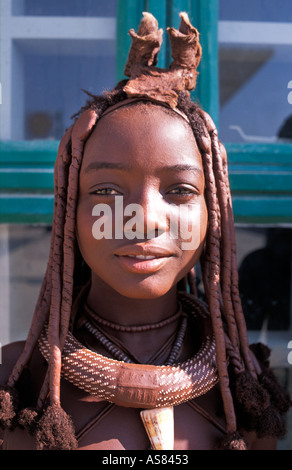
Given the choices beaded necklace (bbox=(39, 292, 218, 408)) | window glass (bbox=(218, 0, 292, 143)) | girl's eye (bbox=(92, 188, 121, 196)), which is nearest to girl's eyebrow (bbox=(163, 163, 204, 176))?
girl's eye (bbox=(92, 188, 121, 196))

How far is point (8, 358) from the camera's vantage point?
51.6 inches

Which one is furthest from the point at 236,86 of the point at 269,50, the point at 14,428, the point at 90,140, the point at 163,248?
the point at 14,428

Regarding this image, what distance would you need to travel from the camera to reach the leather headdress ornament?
1.23m

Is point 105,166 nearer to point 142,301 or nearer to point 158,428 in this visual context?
point 142,301

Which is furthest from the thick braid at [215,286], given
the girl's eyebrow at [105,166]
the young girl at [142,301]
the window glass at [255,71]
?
the window glass at [255,71]

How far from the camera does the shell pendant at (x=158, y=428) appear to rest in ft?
3.71

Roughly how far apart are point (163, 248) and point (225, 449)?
514 millimetres

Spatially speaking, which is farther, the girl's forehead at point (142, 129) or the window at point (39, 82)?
the window at point (39, 82)

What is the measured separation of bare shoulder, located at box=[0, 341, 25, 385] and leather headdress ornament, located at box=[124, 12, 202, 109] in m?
0.76

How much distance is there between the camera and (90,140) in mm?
1233

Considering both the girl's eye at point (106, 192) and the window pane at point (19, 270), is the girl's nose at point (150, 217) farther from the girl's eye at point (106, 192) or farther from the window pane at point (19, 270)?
the window pane at point (19, 270)

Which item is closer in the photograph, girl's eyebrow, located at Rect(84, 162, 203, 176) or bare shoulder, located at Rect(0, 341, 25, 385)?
girl's eyebrow, located at Rect(84, 162, 203, 176)

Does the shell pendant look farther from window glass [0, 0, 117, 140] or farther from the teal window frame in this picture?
window glass [0, 0, 117, 140]

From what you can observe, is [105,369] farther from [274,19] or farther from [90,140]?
[274,19]
